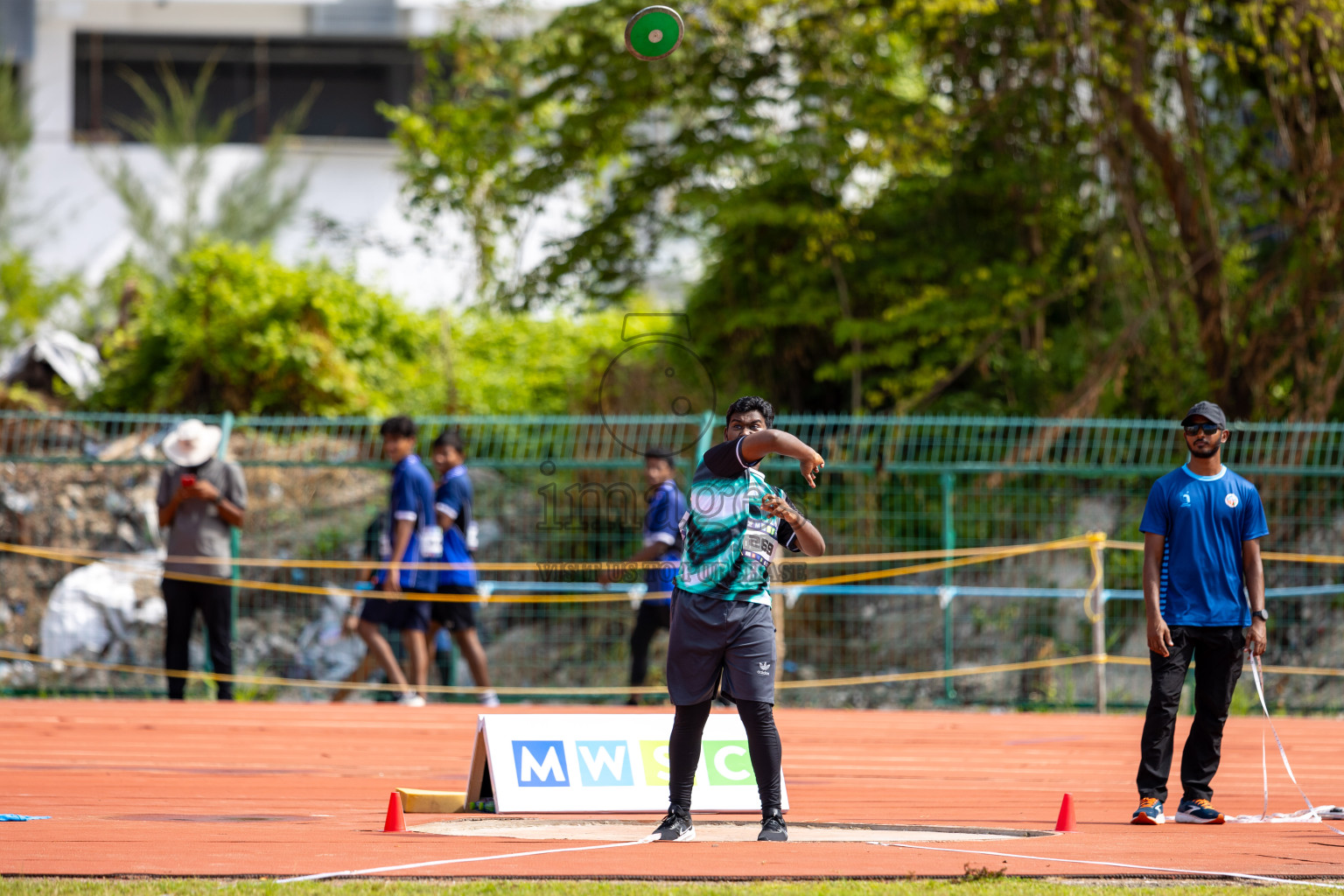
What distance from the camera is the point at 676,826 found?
566cm

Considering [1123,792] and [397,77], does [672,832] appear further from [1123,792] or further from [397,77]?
[397,77]

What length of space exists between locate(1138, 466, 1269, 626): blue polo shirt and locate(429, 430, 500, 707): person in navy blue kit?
242 inches

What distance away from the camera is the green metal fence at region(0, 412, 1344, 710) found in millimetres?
13234

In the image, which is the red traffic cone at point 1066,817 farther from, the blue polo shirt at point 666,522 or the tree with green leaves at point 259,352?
the tree with green leaves at point 259,352

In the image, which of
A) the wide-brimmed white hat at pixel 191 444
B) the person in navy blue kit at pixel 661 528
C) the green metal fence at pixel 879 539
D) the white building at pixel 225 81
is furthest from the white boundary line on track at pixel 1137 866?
the white building at pixel 225 81

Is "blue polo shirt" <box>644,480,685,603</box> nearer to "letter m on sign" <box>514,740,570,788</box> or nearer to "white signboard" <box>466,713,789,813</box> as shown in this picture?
"white signboard" <box>466,713,789,813</box>

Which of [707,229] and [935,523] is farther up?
[707,229]

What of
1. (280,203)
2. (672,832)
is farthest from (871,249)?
(280,203)

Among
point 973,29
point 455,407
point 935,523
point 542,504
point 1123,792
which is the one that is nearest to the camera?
point 1123,792

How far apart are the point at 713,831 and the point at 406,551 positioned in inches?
226

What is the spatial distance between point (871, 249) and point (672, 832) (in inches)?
476

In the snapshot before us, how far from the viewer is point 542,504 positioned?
1441cm

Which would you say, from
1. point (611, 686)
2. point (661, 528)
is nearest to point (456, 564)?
point (661, 528)

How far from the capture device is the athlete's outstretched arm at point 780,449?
5.23 m
